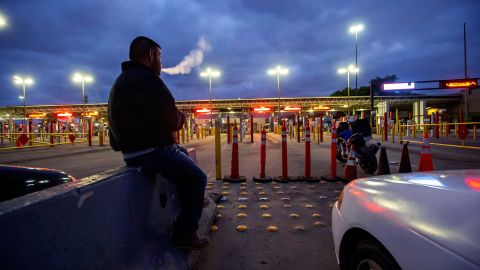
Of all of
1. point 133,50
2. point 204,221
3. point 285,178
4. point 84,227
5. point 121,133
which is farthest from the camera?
point 285,178

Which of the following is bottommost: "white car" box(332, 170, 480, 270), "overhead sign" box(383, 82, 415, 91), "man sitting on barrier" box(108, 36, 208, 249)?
"white car" box(332, 170, 480, 270)

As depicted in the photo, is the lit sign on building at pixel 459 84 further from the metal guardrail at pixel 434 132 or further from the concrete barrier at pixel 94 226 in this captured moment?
the concrete barrier at pixel 94 226

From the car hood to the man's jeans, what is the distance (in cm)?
121

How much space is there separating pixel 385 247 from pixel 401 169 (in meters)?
5.26

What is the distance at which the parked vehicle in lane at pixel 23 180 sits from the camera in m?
2.30

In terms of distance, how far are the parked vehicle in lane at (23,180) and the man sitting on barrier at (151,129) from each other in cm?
71

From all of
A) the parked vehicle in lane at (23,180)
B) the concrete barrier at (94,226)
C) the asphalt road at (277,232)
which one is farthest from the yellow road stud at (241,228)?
the parked vehicle in lane at (23,180)

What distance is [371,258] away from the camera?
5.87ft

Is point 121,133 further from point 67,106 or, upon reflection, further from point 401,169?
point 67,106

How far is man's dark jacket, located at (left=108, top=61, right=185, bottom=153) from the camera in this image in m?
2.21

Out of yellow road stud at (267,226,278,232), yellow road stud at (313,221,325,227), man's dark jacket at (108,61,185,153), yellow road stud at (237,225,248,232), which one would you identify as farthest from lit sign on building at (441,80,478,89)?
man's dark jacket at (108,61,185,153)

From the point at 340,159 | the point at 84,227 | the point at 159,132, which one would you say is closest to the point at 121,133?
the point at 159,132

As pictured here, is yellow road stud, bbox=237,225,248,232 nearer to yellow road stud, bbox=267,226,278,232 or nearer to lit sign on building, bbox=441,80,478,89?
yellow road stud, bbox=267,226,278,232

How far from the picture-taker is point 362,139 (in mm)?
7777
